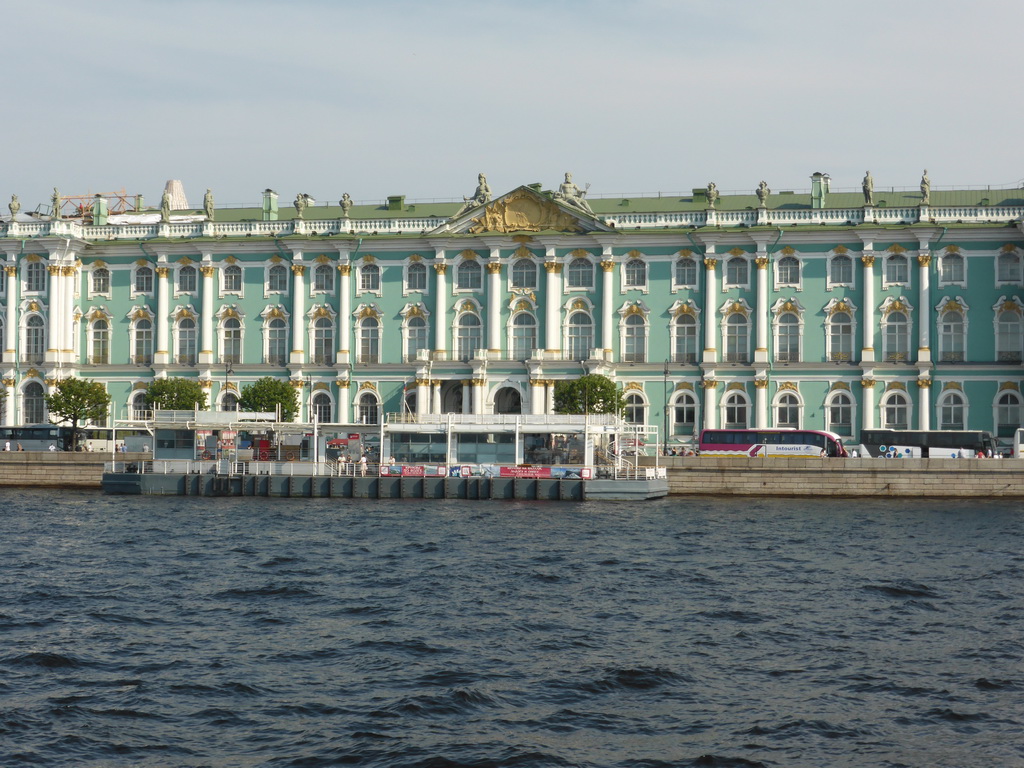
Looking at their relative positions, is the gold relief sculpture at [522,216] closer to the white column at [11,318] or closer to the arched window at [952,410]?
the arched window at [952,410]

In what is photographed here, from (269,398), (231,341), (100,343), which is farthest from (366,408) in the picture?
(100,343)

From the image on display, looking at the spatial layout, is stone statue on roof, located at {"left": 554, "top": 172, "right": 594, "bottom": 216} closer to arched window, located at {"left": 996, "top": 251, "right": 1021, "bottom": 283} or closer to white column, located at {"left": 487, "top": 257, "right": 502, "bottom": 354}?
white column, located at {"left": 487, "top": 257, "right": 502, "bottom": 354}

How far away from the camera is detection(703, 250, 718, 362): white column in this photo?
7412 cm

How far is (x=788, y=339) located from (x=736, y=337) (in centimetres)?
281

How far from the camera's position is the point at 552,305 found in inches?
2982

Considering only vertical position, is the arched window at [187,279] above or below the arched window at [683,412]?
above

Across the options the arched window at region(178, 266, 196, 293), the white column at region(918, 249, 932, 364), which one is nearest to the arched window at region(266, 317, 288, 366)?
the arched window at region(178, 266, 196, 293)

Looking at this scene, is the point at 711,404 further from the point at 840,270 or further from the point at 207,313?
the point at 207,313

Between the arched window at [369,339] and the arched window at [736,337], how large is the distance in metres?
19.9

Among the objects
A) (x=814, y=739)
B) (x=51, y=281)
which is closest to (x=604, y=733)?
(x=814, y=739)

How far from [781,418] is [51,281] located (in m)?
43.6

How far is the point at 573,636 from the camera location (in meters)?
26.3

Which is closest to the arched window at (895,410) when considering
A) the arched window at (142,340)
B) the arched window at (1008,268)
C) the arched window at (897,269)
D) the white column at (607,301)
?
the arched window at (897,269)

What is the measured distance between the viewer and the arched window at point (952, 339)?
235ft
